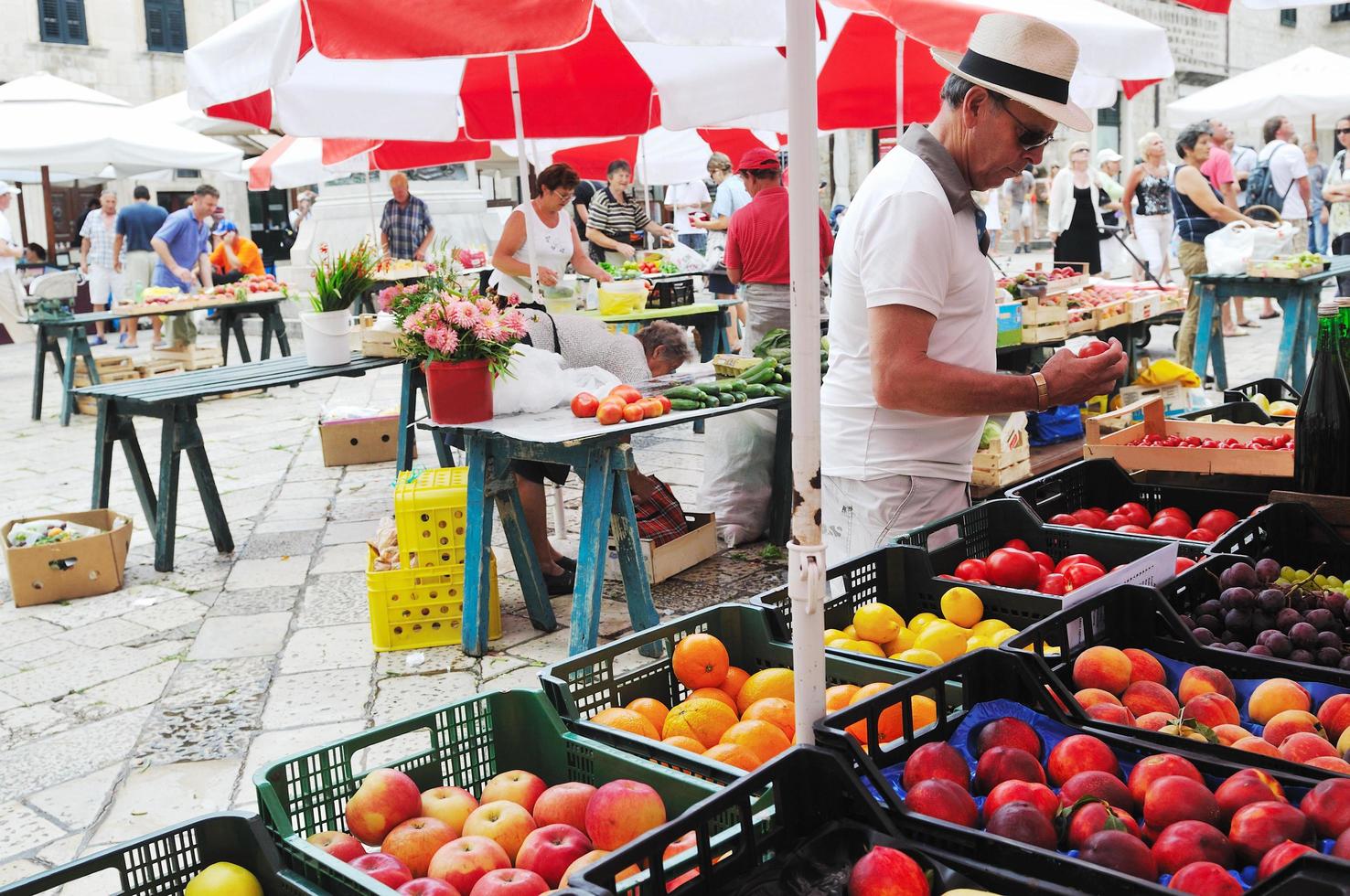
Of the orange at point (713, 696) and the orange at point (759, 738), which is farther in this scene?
the orange at point (713, 696)

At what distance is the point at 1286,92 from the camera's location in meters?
13.3

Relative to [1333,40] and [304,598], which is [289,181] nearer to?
[304,598]

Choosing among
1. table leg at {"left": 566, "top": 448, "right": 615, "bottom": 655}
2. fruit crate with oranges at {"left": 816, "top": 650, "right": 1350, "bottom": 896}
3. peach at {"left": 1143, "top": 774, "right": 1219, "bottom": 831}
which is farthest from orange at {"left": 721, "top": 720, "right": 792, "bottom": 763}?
table leg at {"left": 566, "top": 448, "right": 615, "bottom": 655}

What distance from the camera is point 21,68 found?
81.8 feet

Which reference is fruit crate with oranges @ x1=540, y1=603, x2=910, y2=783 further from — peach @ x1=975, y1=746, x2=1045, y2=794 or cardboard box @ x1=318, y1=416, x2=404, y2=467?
cardboard box @ x1=318, y1=416, x2=404, y2=467

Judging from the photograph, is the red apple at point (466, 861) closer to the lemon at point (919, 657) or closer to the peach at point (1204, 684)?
the lemon at point (919, 657)

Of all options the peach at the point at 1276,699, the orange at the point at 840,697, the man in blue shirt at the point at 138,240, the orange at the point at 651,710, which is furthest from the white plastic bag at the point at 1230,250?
the man in blue shirt at the point at 138,240

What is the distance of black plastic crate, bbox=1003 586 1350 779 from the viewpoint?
1834 mm

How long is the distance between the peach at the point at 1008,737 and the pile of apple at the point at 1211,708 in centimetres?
15

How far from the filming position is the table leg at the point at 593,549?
445 centimetres

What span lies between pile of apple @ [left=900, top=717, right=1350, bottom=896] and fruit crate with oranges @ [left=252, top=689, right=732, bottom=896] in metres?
0.33

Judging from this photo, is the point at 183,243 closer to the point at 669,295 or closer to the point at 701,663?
the point at 669,295

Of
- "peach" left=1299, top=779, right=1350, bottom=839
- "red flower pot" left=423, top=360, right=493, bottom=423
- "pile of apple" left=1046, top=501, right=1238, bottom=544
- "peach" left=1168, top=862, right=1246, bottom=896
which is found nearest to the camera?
"peach" left=1168, top=862, right=1246, bottom=896

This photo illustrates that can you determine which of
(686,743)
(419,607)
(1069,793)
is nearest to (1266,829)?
(1069,793)
